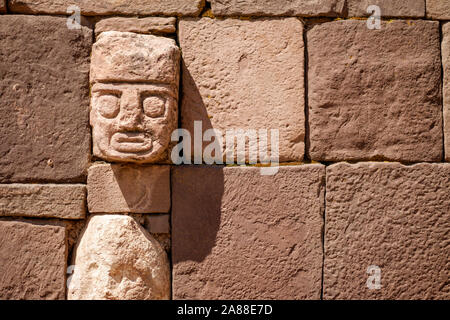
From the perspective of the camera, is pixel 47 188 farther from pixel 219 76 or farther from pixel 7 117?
pixel 219 76

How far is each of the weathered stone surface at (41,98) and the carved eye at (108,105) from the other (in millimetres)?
302

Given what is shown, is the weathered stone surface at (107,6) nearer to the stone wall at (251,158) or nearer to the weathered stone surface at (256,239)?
the stone wall at (251,158)

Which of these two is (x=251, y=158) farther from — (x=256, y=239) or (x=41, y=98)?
(x=41, y=98)

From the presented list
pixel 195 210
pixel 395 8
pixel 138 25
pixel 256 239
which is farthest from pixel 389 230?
pixel 138 25

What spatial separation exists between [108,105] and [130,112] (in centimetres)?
13

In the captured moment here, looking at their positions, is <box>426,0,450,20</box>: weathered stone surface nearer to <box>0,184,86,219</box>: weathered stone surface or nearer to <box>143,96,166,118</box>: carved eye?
<box>143,96,166,118</box>: carved eye

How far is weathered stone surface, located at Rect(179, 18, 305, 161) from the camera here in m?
2.15

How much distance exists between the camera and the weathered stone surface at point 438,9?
219 cm

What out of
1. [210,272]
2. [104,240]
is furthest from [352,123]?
[104,240]

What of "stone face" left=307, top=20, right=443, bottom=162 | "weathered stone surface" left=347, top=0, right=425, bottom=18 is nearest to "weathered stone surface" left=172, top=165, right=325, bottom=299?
"stone face" left=307, top=20, right=443, bottom=162

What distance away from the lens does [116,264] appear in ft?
6.50

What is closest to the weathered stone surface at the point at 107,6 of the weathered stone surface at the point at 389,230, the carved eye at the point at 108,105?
the carved eye at the point at 108,105

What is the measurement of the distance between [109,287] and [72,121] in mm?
963

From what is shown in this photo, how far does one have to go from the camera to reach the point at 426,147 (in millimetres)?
2162
